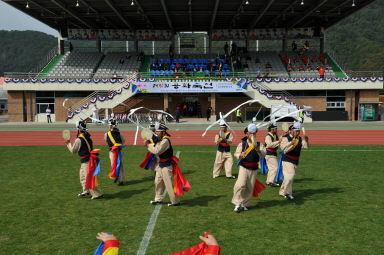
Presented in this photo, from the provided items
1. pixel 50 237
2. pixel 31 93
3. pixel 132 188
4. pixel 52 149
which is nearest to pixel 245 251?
pixel 50 237

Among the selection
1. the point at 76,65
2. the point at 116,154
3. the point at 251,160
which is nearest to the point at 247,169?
the point at 251,160

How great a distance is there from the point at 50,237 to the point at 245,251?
142 inches

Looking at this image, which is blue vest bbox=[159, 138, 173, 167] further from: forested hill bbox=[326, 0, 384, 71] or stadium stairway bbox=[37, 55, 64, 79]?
Result: forested hill bbox=[326, 0, 384, 71]

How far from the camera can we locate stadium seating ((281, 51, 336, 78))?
40.9 metres

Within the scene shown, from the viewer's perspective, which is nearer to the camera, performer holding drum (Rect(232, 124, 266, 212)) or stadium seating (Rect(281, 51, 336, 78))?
performer holding drum (Rect(232, 124, 266, 212))

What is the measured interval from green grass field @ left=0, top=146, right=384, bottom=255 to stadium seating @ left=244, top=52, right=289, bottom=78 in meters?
29.3

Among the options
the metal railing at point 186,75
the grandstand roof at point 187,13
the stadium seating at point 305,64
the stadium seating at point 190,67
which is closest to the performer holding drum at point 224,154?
the metal railing at point 186,75

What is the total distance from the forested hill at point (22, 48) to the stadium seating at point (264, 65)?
96.2 m

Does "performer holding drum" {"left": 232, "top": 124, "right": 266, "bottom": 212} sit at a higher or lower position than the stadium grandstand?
lower

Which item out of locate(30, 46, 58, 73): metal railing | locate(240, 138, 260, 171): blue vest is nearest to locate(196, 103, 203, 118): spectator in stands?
locate(30, 46, 58, 73): metal railing

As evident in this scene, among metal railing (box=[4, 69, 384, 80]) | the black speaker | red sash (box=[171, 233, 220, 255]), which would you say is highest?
the black speaker

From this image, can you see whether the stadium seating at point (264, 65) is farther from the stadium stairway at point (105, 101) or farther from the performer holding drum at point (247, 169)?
the performer holding drum at point (247, 169)

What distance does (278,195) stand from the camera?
29.7 ft

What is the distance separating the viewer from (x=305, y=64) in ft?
142
